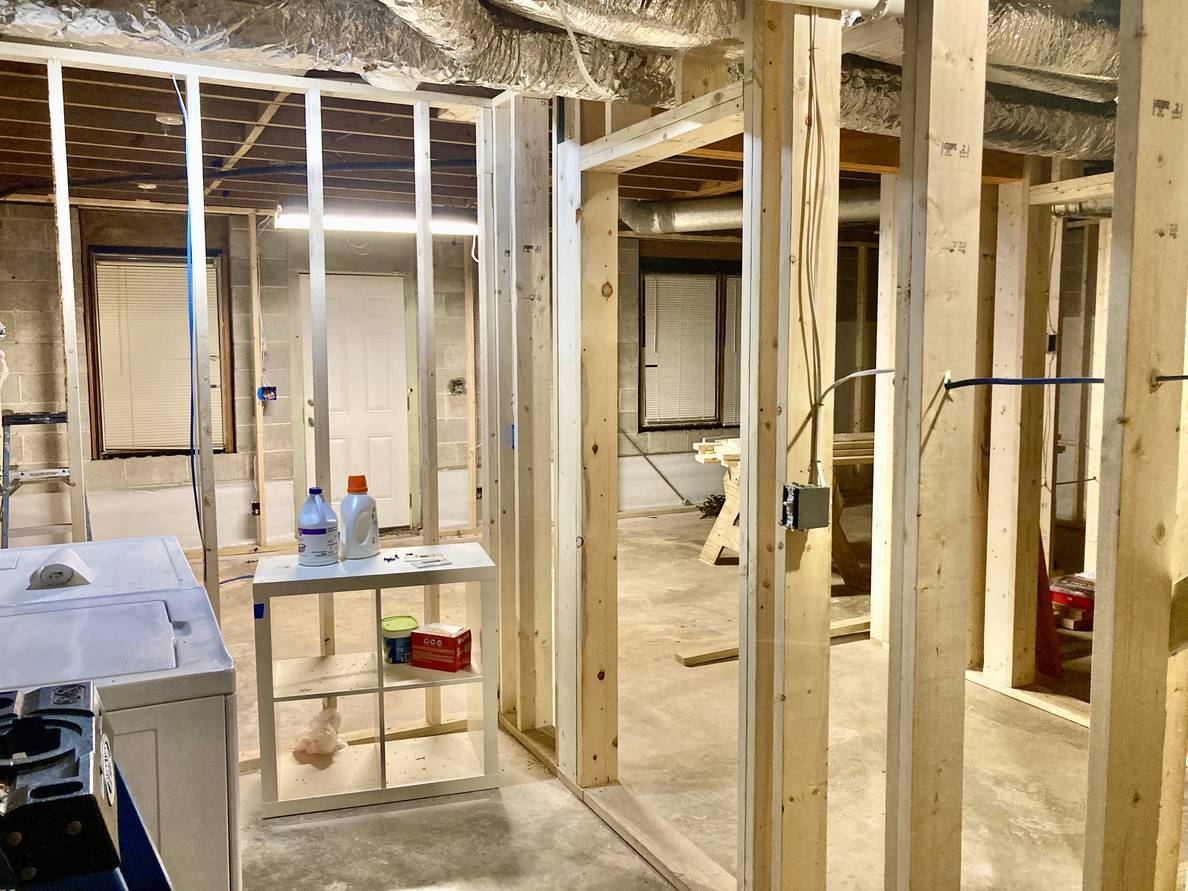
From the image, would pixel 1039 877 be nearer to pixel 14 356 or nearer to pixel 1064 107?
pixel 1064 107

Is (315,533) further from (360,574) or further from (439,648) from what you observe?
(439,648)

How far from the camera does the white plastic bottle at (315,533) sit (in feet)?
9.58

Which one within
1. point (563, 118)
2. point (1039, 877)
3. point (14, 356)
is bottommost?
point (1039, 877)

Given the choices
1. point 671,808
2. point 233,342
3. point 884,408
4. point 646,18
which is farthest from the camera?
point 233,342

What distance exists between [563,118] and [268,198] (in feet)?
11.9

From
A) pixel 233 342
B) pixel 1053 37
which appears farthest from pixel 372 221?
pixel 1053 37

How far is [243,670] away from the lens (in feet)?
13.7

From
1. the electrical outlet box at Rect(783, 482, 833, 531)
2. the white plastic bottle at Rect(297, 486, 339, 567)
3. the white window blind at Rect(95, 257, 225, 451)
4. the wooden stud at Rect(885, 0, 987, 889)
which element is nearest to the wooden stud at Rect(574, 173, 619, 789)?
the white plastic bottle at Rect(297, 486, 339, 567)

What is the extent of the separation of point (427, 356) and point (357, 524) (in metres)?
0.66

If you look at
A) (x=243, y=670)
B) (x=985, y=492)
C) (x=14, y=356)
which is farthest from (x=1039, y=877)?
(x=14, y=356)

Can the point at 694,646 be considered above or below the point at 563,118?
below

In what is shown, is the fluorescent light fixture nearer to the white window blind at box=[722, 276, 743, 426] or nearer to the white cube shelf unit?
the white window blind at box=[722, 276, 743, 426]

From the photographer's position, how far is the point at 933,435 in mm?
1587

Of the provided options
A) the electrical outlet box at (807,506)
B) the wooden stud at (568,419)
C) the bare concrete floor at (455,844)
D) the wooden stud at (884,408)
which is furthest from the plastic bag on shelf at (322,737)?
the wooden stud at (884,408)
